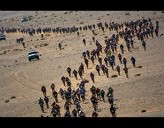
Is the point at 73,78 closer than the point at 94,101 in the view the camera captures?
No

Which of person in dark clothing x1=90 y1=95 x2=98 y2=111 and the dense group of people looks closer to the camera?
the dense group of people

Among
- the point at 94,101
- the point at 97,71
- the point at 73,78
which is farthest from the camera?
the point at 73,78

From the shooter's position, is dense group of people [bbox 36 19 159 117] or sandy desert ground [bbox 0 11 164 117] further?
sandy desert ground [bbox 0 11 164 117]

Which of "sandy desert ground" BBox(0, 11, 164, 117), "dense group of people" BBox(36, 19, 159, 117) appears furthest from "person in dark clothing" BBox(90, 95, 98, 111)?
"sandy desert ground" BBox(0, 11, 164, 117)

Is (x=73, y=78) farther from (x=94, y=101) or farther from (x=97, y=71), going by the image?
(x=94, y=101)

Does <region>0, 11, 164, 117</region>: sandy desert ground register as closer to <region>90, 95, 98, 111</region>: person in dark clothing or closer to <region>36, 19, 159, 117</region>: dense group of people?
<region>90, 95, 98, 111</region>: person in dark clothing

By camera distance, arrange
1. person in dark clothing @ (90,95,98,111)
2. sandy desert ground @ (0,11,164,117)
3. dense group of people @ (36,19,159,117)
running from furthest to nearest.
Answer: sandy desert ground @ (0,11,164,117)
person in dark clothing @ (90,95,98,111)
dense group of people @ (36,19,159,117)

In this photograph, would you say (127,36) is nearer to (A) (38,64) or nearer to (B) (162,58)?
(B) (162,58)

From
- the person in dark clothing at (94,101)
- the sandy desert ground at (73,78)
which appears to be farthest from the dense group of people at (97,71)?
the sandy desert ground at (73,78)

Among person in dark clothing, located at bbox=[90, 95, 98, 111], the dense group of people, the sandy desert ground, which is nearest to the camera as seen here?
the dense group of people

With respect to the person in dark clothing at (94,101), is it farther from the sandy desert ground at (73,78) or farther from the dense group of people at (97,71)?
the sandy desert ground at (73,78)

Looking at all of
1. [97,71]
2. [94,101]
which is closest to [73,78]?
[97,71]
